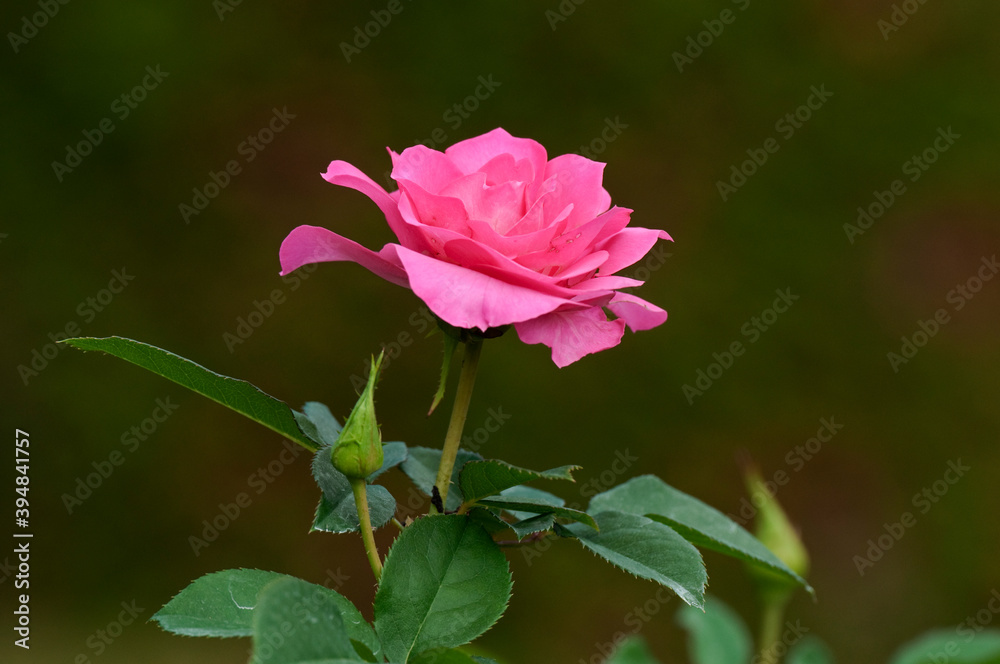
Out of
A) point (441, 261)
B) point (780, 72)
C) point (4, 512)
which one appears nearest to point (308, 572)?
point (4, 512)

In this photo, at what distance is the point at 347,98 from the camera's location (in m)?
1.78

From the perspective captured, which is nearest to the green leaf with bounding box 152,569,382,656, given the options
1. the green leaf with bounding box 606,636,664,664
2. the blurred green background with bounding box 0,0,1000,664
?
the green leaf with bounding box 606,636,664,664

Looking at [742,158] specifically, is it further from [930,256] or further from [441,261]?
[441,261]

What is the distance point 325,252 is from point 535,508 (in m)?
0.15

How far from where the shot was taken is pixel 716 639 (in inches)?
33.8

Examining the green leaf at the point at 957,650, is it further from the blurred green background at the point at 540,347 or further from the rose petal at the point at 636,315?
the blurred green background at the point at 540,347

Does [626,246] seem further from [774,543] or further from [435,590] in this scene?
[774,543]

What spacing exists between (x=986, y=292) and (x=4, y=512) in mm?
2075

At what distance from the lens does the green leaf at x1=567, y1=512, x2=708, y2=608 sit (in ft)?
1.21

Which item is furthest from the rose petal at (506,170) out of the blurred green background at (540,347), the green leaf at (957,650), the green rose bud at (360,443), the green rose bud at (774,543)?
the blurred green background at (540,347)

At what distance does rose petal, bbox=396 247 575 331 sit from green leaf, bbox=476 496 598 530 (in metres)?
0.08

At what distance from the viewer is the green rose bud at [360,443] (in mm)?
356

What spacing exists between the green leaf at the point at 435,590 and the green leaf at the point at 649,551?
5cm

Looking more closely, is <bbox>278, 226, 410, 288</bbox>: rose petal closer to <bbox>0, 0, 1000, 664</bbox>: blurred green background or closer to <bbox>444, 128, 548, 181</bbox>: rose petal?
<bbox>444, 128, 548, 181</bbox>: rose petal
